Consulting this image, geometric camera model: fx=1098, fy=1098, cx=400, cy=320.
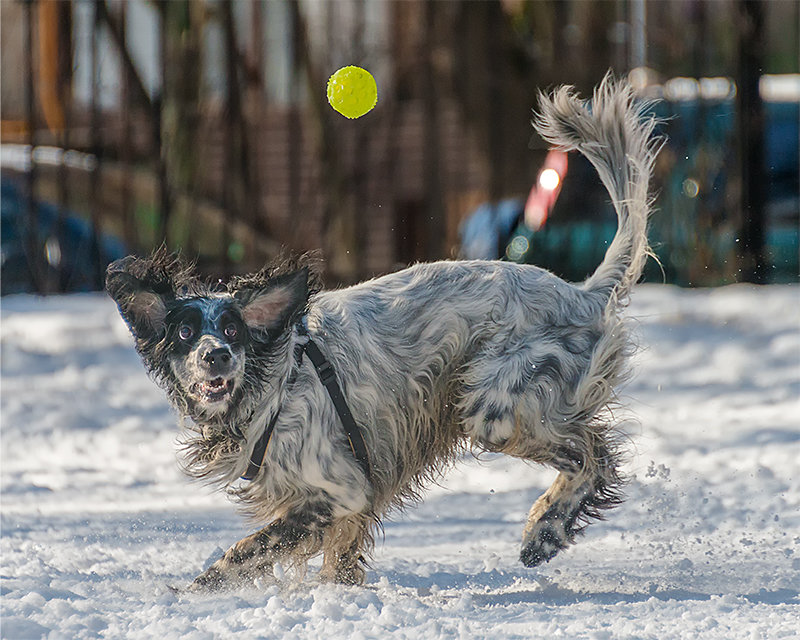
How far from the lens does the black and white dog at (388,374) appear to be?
351cm

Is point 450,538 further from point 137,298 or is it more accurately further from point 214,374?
point 137,298

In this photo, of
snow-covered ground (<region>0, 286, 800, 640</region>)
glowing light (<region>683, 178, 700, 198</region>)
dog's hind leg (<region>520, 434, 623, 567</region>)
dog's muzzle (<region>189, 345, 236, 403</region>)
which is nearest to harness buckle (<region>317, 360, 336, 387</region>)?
dog's muzzle (<region>189, 345, 236, 403</region>)

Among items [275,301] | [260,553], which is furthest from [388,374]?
[260,553]

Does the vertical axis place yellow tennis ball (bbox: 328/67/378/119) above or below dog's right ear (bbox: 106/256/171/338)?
above

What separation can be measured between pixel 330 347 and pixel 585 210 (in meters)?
6.37

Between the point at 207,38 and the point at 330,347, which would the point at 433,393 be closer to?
the point at 330,347

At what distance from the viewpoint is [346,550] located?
3.78 metres

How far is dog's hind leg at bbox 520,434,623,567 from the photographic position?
3809 millimetres

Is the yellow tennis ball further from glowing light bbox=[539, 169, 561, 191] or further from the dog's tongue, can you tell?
glowing light bbox=[539, 169, 561, 191]

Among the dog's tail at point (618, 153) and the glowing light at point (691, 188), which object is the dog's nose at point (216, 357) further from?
the glowing light at point (691, 188)

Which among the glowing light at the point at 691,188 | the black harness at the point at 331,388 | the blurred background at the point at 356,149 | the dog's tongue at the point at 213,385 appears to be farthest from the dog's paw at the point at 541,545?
the glowing light at the point at 691,188

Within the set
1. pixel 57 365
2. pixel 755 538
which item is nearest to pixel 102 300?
pixel 57 365

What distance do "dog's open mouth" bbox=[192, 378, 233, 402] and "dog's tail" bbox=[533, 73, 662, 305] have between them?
140cm

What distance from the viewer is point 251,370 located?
3527 millimetres
